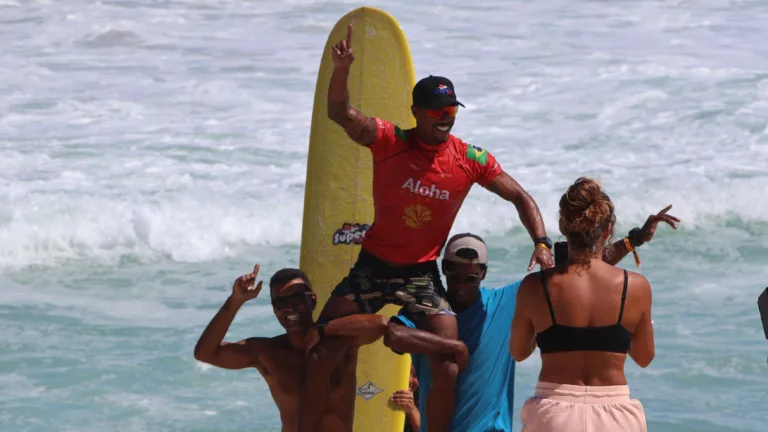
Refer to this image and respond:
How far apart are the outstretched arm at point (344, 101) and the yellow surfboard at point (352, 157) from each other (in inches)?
48.7

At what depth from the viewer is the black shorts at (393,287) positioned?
4570mm

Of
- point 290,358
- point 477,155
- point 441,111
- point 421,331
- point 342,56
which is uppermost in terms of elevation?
point 342,56

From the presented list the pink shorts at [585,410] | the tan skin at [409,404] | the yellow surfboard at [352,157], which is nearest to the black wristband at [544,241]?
the pink shorts at [585,410]

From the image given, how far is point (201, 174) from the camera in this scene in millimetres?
13469

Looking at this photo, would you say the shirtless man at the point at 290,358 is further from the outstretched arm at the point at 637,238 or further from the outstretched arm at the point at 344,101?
the outstretched arm at the point at 637,238

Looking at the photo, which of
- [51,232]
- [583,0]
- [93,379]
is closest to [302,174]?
[51,232]

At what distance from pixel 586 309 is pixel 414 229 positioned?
44.7 inches

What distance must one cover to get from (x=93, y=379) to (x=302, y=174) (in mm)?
5585

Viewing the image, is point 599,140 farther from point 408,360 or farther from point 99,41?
point 408,360

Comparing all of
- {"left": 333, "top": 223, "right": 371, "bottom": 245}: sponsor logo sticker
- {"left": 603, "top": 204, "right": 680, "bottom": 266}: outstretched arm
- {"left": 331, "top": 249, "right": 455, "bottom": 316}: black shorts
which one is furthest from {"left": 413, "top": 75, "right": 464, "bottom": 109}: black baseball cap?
{"left": 333, "top": 223, "right": 371, "bottom": 245}: sponsor logo sticker

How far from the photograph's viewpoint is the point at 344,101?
4.37m

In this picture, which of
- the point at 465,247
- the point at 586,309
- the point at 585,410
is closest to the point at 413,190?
the point at 465,247

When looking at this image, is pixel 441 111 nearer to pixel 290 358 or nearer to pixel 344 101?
pixel 344 101

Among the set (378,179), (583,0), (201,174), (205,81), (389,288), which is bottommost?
(389,288)
